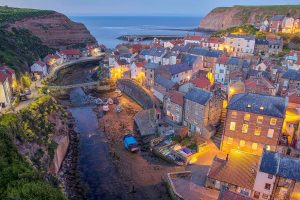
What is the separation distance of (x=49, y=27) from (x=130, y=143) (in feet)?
381

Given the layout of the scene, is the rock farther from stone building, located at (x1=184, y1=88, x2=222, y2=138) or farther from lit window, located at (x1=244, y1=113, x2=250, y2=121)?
lit window, located at (x1=244, y1=113, x2=250, y2=121)

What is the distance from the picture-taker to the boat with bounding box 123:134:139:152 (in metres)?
48.3

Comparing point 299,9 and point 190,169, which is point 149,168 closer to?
point 190,169

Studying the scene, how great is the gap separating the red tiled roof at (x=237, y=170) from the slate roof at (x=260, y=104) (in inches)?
285

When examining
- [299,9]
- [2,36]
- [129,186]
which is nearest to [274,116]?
[129,186]

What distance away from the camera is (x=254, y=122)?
40844 mm

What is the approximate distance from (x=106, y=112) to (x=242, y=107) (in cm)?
3631

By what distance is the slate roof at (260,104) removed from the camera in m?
39.4

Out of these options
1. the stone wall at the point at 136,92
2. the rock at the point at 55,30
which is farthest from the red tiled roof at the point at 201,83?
the rock at the point at 55,30

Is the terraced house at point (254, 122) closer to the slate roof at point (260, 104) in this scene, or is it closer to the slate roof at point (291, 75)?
the slate roof at point (260, 104)

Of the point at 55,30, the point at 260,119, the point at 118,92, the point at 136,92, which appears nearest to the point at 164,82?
the point at 136,92

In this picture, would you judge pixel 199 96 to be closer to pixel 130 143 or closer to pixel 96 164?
pixel 130 143

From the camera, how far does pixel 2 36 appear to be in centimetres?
9231

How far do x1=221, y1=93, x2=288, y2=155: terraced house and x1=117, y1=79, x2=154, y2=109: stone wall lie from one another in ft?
82.9
